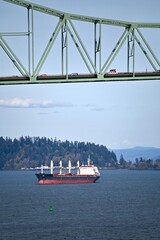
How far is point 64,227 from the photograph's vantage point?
12225 centimetres

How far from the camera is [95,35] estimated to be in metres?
104

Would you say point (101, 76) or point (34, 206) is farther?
point (34, 206)

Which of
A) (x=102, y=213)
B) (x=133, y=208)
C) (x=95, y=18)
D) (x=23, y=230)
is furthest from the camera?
(x=133, y=208)

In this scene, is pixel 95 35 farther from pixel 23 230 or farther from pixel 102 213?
pixel 102 213

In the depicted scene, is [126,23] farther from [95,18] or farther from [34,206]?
[34,206]

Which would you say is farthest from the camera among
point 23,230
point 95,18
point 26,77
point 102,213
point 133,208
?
point 133,208

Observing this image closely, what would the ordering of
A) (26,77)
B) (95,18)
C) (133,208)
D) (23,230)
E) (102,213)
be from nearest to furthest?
(26,77)
(95,18)
(23,230)
(102,213)
(133,208)

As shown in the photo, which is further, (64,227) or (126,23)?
(64,227)

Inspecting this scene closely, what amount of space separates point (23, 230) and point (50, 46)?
3040cm

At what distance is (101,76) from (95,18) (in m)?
8.01

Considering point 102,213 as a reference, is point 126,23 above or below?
above

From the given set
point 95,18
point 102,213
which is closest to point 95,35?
point 95,18

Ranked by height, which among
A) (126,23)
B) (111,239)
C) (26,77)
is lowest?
(111,239)

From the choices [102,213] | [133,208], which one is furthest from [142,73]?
[133,208]
